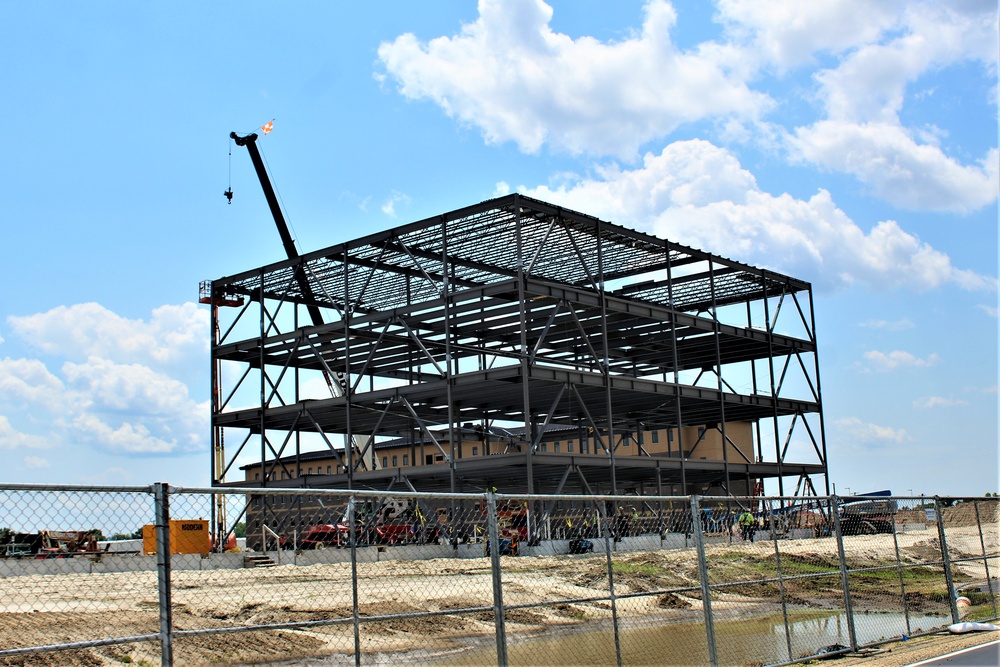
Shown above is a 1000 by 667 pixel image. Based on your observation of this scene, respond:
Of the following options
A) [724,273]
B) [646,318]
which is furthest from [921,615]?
[724,273]

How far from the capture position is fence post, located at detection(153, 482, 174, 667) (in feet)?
21.2

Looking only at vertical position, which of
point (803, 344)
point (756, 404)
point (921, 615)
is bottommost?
point (921, 615)

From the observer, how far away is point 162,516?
6.64 meters

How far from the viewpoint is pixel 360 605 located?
65.7 feet

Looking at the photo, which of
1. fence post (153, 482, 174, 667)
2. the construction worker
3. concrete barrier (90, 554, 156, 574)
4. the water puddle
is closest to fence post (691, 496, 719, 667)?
the water puddle

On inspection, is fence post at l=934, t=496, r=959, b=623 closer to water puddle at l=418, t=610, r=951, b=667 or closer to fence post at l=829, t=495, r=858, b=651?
water puddle at l=418, t=610, r=951, b=667

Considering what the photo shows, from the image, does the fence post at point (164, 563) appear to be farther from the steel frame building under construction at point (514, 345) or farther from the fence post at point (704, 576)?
the steel frame building under construction at point (514, 345)

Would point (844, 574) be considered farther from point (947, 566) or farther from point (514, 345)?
point (514, 345)

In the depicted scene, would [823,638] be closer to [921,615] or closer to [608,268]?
[921,615]

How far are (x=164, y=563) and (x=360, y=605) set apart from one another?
14.0 metres

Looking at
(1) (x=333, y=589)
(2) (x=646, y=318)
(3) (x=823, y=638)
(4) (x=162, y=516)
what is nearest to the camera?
(4) (x=162, y=516)

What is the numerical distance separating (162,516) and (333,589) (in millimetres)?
16261

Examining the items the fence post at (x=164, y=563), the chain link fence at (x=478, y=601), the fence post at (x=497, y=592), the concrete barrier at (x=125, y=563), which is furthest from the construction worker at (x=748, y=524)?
the fence post at (x=164, y=563)

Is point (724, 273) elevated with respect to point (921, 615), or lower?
elevated
